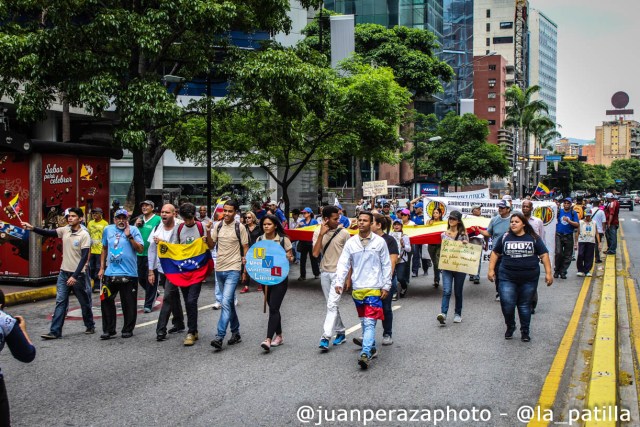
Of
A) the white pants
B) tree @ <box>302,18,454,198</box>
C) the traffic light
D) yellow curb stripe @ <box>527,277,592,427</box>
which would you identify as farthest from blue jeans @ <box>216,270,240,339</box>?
tree @ <box>302,18,454,198</box>

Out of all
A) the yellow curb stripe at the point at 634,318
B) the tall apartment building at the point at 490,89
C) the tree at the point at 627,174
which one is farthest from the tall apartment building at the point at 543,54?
the yellow curb stripe at the point at 634,318

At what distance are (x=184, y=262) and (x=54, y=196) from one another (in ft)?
21.6

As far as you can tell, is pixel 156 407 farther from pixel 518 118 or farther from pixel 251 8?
pixel 518 118

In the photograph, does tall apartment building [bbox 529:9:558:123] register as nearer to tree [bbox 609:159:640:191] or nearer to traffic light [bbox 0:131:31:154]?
tree [bbox 609:159:640:191]

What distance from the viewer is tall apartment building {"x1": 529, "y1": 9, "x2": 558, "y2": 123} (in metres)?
178

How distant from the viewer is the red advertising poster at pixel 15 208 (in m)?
13.9

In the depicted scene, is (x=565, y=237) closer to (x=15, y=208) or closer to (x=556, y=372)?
(x=556, y=372)

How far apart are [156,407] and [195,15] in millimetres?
11467

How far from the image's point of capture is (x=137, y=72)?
1702cm

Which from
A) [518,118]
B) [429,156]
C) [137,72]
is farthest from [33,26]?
[518,118]

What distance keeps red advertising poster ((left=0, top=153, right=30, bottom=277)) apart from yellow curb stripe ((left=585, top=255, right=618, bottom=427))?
35.7 ft

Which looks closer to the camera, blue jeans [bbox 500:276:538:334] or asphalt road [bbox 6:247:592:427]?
asphalt road [bbox 6:247:592:427]

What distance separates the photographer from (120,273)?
368 inches

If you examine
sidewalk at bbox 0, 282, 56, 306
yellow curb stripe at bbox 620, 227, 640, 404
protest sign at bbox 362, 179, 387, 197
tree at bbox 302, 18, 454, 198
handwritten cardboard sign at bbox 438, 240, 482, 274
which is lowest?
yellow curb stripe at bbox 620, 227, 640, 404
